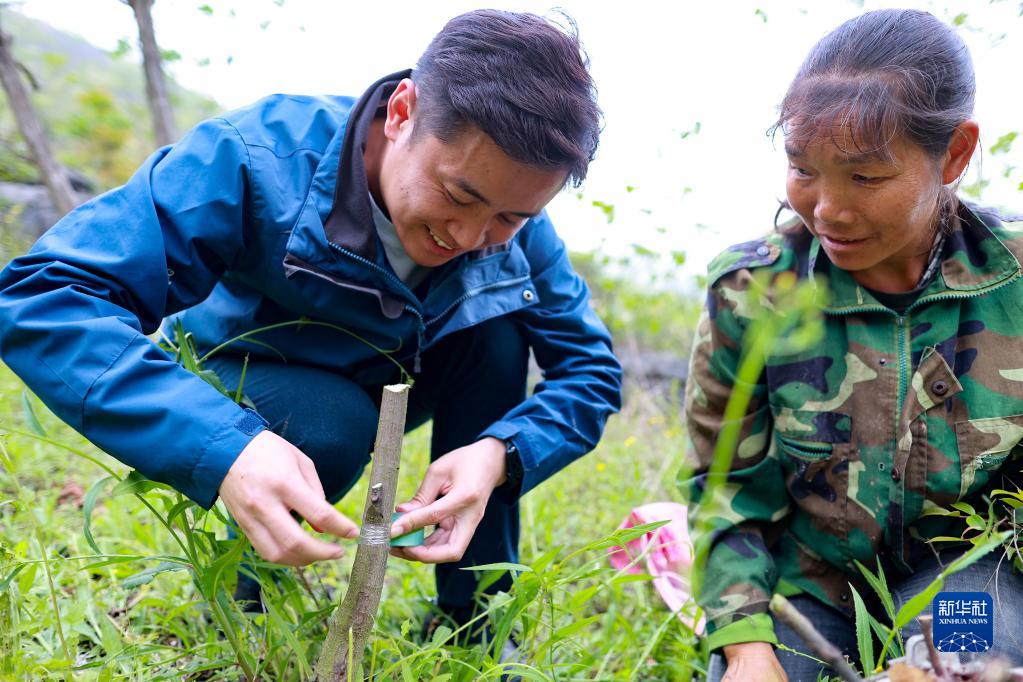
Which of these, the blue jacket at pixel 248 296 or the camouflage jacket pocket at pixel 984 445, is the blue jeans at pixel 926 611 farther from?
the blue jacket at pixel 248 296

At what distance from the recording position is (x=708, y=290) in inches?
63.7

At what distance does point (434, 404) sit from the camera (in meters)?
1.84

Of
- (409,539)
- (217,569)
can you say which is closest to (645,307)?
(409,539)

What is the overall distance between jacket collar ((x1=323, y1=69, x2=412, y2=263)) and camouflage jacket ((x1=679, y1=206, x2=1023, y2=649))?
702 millimetres

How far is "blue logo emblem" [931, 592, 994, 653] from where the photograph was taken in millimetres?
1044

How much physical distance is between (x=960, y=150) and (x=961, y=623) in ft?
2.58

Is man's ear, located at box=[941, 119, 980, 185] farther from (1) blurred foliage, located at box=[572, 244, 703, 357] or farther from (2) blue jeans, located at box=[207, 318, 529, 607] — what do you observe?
(1) blurred foliage, located at box=[572, 244, 703, 357]

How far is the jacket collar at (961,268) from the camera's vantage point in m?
1.42

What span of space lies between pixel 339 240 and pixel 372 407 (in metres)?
0.39

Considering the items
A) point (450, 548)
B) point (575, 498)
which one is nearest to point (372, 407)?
point (450, 548)

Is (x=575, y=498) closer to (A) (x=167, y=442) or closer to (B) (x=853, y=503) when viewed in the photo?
(B) (x=853, y=503)

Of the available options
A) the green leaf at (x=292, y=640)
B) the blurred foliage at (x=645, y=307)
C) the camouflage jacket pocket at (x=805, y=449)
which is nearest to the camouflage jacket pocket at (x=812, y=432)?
the camouflage jacket pocket at (x=805, y=449)

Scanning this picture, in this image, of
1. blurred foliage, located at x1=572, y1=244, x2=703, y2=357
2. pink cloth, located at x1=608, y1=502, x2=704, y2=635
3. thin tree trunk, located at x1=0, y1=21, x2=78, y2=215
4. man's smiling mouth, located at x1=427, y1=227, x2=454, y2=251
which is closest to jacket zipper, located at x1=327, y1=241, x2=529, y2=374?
man's smiling mouth, located at x1=427, y1=227, x2=454, y2=251

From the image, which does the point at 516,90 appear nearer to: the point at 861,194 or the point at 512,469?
the point at 861,194
